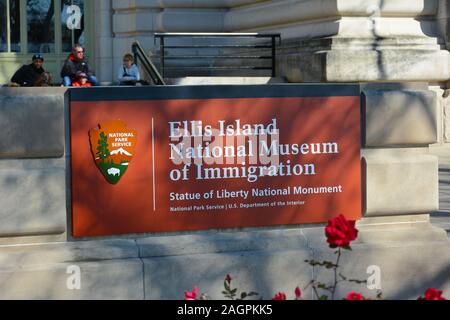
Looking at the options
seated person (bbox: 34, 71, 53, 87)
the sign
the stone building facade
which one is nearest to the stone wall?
the stone building facade

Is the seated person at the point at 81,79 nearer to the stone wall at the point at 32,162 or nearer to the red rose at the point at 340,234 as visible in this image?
the stone wall at the point at 32,162

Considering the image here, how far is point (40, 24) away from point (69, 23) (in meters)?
1.81

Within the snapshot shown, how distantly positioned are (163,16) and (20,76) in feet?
16.6

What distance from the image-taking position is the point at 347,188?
7.51 metres

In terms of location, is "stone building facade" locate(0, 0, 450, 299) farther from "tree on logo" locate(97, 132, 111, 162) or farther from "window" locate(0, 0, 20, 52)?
"window" locate(0, 0, 20, 52)

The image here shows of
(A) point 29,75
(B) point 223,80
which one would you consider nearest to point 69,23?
(A) point 29,75

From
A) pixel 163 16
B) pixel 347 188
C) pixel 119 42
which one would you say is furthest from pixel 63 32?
pixel 347 188

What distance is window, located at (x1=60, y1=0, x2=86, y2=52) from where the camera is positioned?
23.9 m
